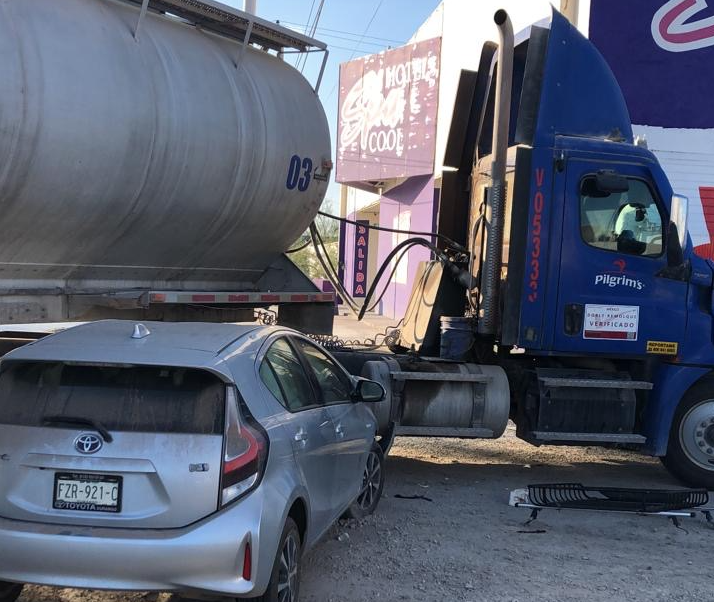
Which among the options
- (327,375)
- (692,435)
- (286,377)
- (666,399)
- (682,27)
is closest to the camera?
(286,377)

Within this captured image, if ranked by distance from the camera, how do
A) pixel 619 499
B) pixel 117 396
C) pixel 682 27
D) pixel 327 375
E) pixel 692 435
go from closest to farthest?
pixel 117 396 < pixel 327 375 < pixel 619 499 < pixel 692 435 < pixel 682 27

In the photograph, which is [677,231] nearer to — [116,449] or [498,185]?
[498,185]

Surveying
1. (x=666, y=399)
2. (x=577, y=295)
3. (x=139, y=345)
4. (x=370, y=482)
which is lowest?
(x=370, y=482)

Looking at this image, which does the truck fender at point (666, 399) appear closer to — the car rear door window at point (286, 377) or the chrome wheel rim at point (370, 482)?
the chrome wheel rim at point (370, 482)

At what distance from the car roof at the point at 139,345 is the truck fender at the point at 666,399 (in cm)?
416

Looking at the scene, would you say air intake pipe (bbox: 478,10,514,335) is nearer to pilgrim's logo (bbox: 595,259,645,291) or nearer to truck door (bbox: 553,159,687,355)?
truck door (bbox: 553,159,687,355)

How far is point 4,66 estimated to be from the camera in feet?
16.8

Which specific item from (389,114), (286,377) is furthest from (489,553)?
(389,114)

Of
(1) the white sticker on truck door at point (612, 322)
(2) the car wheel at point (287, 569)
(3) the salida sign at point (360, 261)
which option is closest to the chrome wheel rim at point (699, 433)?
(1) the white sticker on truck door at point (612, 322)

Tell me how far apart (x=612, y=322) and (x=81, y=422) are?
4.83 m

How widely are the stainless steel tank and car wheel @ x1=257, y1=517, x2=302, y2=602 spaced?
3.37 metres

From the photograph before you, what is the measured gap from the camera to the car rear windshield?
3.39 m

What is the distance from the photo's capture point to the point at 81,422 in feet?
11.0

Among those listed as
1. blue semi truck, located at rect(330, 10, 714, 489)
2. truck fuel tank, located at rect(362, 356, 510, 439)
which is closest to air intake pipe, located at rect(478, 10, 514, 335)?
blue semi truck, located at rect(330, 10, 714, 489)
